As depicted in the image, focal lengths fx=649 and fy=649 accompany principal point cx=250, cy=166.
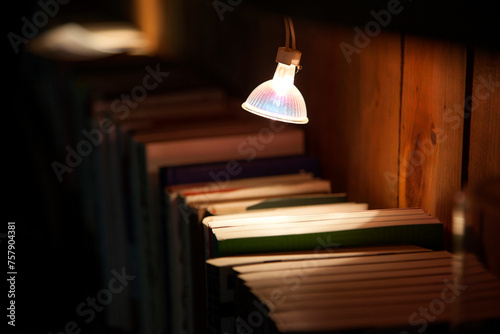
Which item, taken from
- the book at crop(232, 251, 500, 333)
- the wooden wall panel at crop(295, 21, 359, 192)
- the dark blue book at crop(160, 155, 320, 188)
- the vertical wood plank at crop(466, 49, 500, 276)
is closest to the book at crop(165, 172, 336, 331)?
the dark blue book at crop(160, 155, 320, 188)

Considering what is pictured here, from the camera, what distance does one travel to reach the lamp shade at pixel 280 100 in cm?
123

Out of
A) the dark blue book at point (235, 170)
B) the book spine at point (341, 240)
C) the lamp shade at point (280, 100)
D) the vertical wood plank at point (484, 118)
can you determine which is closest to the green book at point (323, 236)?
the book spine at point (341, 240)

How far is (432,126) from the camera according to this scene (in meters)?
1.21

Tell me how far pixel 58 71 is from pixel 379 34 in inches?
68.8

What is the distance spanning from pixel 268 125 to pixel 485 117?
76 centimetres

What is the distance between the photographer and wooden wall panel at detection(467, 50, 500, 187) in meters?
1.02

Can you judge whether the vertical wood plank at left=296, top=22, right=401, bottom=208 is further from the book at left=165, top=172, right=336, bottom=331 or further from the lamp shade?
the lamp shade

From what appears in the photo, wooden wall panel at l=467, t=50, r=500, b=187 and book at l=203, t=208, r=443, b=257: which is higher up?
wooden wall panel at l=467, t=50, r=500, b=187

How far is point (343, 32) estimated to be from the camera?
1.55m

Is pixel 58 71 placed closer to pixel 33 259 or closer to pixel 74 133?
pixel 74 133

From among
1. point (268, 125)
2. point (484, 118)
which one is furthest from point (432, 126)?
point (268, 125)

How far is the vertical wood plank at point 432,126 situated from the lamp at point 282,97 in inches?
8.7

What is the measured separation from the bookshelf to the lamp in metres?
0.11

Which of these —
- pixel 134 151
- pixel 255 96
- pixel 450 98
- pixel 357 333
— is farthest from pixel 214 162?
pixel 357 333
